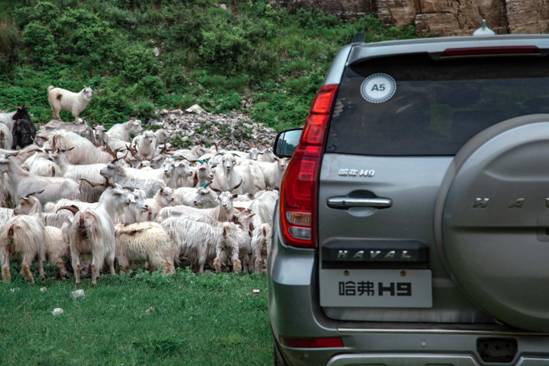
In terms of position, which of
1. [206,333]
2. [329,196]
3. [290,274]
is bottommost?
[206,333]

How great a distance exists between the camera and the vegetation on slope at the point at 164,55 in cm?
2764

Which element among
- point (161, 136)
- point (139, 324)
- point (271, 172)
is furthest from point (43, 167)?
point (139, 324)

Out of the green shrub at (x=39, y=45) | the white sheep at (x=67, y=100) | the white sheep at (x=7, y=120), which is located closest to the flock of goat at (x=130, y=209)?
the white sheep at (x=7, y=120)

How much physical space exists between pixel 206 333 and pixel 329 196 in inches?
129

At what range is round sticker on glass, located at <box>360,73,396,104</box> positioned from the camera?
4.59 metres

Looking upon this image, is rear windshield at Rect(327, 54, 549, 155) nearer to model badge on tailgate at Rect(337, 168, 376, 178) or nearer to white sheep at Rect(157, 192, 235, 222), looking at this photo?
model badge on tailgate at Rect(337, 168, 376, 178)

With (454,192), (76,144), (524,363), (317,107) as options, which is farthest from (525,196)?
(76,144)

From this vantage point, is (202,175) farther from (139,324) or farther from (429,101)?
(429,101)

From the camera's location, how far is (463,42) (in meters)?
4.65

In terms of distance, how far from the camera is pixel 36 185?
15.5 meters

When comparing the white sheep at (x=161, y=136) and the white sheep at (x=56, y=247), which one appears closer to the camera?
the white sheep at (x=56, y=247)

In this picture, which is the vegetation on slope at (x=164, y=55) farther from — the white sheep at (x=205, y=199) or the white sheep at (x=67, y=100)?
the white sheep at (x=205, y=199)

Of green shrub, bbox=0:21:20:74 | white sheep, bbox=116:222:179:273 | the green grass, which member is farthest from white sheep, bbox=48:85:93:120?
the green grass

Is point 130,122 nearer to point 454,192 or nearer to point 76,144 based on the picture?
point 76,144
